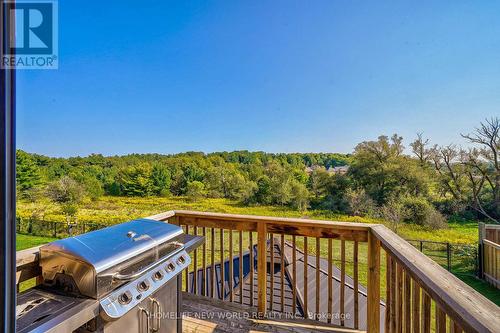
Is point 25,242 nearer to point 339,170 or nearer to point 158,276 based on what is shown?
point 158,276

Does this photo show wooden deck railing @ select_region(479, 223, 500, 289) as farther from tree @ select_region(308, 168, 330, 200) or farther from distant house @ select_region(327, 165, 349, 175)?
tree @ select_region(308, 168, 330, 200)

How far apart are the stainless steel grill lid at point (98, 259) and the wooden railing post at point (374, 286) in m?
1.58

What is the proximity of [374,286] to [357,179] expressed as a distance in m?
A: 15.3

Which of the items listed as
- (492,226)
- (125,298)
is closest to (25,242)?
(125,298)

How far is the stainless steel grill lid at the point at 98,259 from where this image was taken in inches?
42.8

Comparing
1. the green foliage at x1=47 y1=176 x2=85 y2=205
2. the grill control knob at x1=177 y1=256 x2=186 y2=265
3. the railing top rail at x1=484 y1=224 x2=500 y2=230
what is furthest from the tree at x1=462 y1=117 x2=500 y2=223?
the green foliage at x1=47 y1=176 x2=85 y2=205

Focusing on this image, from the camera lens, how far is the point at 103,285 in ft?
3.62

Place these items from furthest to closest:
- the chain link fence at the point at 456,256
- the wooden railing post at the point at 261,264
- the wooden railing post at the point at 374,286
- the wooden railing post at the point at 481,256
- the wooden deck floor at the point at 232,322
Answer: the chain link fence at the point at 456,256, the wooden railing post at the point at 481,256, the wooden railing post at the point at 261,264, the wooden deck floor at the point at 232,322, the wooden railing post at the point at 374,286

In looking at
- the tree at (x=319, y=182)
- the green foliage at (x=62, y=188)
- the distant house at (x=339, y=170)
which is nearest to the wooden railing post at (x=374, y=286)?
the green foliage at (x=62, y=188)

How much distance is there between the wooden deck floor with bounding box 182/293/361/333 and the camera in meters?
2.18

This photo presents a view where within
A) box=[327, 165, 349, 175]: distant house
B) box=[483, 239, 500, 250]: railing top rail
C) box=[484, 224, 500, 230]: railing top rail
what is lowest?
box=[483, 239, 500, 250]: railing top rail

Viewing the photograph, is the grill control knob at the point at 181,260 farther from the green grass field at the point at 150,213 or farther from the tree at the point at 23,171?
the green grass field at the point at 150,213

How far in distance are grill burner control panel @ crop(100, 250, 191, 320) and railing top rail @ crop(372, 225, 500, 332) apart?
1.28 m

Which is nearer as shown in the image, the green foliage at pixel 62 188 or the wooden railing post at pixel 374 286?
the wooden railing post at pixel 374 286
